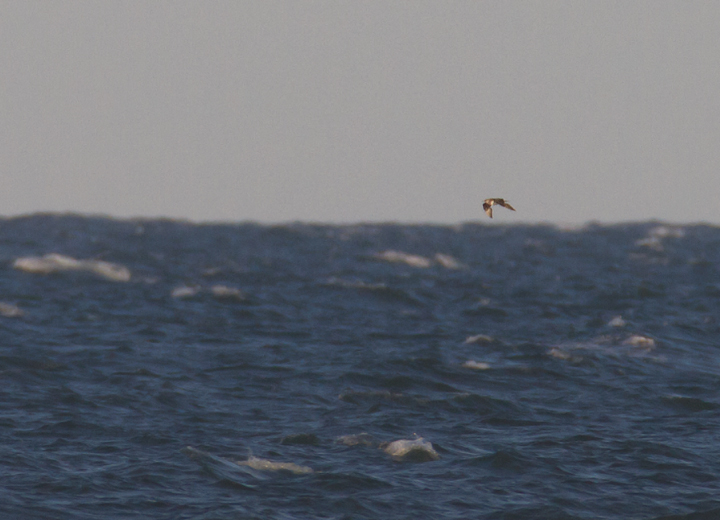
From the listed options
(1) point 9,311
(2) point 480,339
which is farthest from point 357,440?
(1) point 9,311

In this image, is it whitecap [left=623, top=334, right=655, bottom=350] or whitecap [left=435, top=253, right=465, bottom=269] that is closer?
whitecap [left=623, top=334, right=655, bottom=350]

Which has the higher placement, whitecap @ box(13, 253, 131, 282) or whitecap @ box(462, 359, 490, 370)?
whitecap @ box(13, 253, 131, 282)

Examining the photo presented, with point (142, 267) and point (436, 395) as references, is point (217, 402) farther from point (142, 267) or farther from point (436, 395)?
point (142, 267)

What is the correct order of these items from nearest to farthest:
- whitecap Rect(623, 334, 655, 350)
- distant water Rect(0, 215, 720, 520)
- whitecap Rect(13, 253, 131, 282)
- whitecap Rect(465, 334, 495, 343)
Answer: distant water Rect(0, 215, 720, 520), whitecap Rect(623, 334, 655, 350), whitecap Rect(465, 334, 495, 343), whitecap Rect(13, 253, 131, 282)

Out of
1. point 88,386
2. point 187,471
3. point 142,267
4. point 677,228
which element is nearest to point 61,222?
point 142,267

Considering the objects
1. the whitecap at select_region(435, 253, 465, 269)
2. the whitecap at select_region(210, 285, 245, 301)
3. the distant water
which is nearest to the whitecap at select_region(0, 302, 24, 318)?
the distant water

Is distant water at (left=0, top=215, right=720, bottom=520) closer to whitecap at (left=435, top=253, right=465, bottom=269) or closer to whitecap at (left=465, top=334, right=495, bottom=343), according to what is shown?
whitecap at (left=465, top=334, right=495, bottom=343)

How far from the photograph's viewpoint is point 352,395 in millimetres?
23312

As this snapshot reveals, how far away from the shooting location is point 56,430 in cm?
1959

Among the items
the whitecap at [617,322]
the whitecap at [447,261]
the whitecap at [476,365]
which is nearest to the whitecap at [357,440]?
the whitecap at [476,365]

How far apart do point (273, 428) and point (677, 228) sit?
87.5m

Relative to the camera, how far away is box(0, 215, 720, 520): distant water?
16.4 m

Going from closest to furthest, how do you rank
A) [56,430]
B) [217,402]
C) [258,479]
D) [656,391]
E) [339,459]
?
[258,479] → [339,459] → [56,430] → [217,402] → [656,391]

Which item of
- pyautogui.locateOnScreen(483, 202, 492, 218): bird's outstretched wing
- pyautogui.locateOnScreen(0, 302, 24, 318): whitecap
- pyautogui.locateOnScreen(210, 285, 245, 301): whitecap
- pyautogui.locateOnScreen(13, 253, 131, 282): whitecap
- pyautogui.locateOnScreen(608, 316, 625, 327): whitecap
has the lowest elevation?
pyautogui.locateOnScreen(608, 316, 625, 327): whitecap
